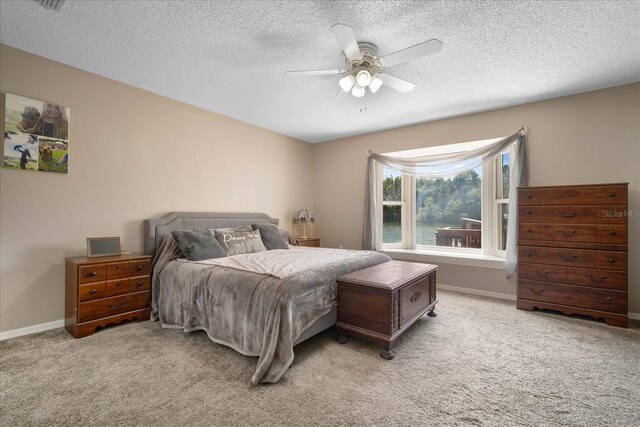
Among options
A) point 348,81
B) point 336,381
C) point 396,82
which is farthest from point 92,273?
point 396,82

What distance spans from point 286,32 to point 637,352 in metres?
3.85

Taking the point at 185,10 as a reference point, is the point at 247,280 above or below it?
below

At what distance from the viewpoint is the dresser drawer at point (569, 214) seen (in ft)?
9.80

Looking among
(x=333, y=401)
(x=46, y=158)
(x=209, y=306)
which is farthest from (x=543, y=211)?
(x=46, y=158)

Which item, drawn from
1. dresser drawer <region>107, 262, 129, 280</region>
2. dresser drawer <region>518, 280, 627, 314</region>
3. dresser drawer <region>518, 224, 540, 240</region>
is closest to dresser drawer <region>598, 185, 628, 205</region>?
dresser drawer <region>518, 224, 540, 240</region>

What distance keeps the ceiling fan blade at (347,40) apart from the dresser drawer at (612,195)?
286cm

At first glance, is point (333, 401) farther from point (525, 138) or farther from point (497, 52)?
point (525, 138)

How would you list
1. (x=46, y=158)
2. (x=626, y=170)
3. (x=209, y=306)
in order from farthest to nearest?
(x=626, y=170)
(x=46, y=158)
(x=209, y=306)

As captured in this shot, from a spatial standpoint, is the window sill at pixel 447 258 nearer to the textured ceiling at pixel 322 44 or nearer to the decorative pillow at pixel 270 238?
the decorative pillow at pixel 270 238

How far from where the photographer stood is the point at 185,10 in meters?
2.06

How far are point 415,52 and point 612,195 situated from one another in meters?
2.58

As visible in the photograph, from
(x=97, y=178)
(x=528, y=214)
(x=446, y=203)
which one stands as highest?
(x=97, y=178)

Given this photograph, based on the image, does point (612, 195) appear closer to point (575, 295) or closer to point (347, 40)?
point (575, 295)

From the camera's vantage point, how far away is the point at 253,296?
84.2 inches
